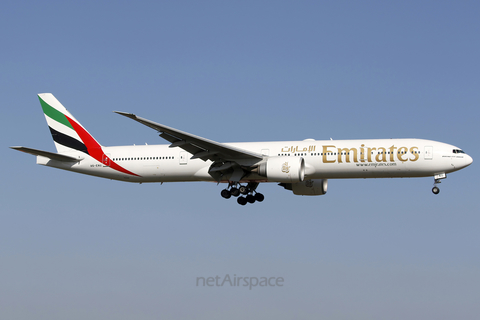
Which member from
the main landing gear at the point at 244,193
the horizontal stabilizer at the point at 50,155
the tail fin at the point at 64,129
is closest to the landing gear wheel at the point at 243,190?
the main landing gear at the point at 244,193

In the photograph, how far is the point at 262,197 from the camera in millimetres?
39281

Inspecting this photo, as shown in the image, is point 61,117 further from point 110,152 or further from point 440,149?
point 440,149

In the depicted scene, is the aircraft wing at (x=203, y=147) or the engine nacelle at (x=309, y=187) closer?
the aircraft wing at (x=203, y=147)

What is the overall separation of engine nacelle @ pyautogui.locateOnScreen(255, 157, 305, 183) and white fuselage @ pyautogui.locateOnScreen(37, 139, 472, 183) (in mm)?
368

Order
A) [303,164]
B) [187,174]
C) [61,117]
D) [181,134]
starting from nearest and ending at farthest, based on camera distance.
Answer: [181,134] < [303,164] < [187,174] < [61,117]

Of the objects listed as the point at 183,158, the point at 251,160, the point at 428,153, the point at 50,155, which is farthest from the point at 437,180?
the point at 50,155

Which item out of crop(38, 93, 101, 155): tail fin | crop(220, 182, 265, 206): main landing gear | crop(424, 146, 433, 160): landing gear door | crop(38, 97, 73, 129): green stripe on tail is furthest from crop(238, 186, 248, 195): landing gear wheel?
crop(38, 97, 73, 129): green stripe on tail

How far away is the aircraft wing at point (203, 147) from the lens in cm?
3272

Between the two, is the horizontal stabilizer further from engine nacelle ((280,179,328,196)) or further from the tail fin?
engine nacelle ((280,179,328,196))

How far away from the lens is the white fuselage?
1356 inches

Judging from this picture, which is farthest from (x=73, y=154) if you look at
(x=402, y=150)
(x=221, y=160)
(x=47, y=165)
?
(x=402, y=150)

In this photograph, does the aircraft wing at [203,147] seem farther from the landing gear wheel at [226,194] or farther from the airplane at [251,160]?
the landing gear wheel at [226,194]

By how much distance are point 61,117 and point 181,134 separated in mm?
12647

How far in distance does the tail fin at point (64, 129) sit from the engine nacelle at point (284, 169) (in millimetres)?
11801
